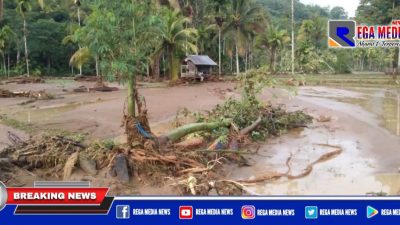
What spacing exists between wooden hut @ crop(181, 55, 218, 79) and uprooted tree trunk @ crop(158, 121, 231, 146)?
71.9 ft

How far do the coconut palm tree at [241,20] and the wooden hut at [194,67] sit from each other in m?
7.80

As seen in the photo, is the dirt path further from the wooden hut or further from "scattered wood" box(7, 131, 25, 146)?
the wooden hut

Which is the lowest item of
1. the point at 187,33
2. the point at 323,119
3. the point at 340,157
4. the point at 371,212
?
the point at 340,157

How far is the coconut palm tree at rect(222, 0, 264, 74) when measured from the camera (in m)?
39.8

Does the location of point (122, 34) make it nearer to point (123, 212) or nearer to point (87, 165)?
point (87, 165)

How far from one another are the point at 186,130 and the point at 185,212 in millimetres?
5560

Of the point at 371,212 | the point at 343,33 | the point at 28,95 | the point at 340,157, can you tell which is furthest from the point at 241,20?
the point at 371,212

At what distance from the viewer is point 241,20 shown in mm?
39906

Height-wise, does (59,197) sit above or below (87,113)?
above

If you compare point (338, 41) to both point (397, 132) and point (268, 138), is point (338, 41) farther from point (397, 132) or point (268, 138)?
point (397, 132)

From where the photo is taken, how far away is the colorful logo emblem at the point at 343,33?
11.0 feet

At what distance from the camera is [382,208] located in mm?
2660

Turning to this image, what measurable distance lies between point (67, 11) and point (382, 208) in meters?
48.4

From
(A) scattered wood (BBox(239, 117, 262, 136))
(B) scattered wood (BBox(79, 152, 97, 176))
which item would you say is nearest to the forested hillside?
(A) scattered wood (BBox(239, 117, 262, 136))
